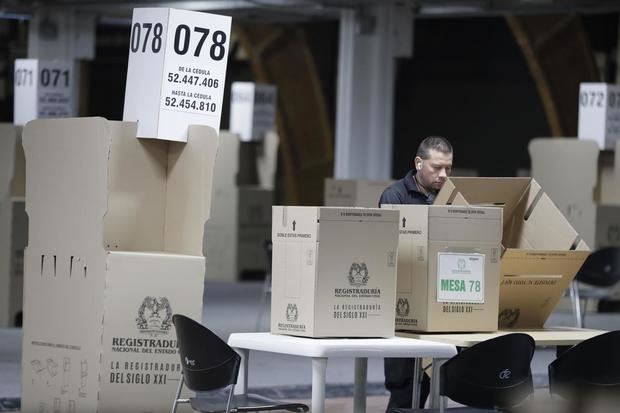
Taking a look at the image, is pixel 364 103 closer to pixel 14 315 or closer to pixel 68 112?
pixel 68 112

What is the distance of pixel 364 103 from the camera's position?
14.0 meters

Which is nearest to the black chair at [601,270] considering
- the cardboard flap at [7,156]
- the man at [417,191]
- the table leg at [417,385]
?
the cardboard flap at [7,156]

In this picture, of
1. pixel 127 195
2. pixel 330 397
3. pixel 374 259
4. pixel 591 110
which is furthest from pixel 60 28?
pixel 374 259

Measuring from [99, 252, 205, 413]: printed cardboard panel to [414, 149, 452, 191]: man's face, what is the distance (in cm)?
100

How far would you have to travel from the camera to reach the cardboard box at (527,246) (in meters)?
5.12

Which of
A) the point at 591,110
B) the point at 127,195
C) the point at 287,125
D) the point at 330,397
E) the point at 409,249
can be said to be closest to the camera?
the point at 409,249

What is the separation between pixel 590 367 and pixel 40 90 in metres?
8.76

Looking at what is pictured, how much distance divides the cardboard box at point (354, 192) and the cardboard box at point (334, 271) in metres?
7.14

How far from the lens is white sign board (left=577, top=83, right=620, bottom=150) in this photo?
12141 millimetres

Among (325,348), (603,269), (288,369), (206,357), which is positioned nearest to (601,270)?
(603,269)

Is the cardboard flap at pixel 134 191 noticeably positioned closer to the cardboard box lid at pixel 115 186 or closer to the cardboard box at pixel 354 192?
the cardboard box lid at pixel 115 186

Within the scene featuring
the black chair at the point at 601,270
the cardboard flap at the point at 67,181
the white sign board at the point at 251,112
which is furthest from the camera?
the white sign board at the point at 251,112

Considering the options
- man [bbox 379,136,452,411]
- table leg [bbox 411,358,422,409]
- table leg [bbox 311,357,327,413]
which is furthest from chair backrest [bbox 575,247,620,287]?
table leg [bbox 311,357,327,413]

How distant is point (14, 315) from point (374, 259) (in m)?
5.34
